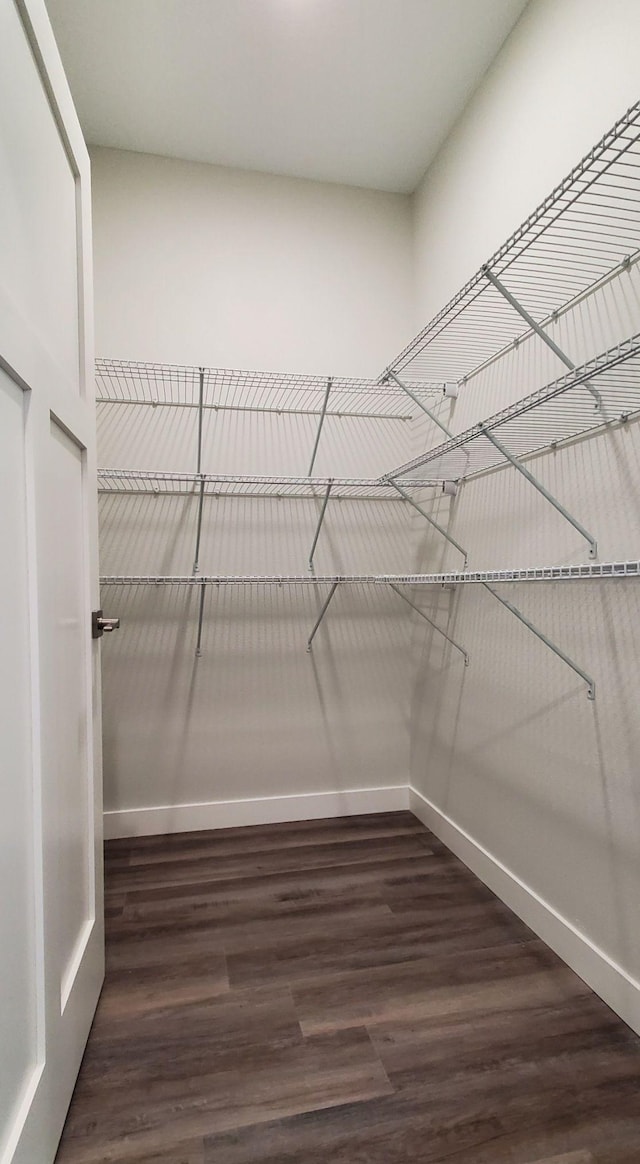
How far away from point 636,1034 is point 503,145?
2505mm

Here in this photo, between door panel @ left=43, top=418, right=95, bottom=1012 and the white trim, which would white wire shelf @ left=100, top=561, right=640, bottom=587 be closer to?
door panel @ left=43, top=418, right=95, bottom=1012

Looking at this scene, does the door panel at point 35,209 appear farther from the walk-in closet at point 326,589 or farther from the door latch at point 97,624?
the door latch at point 97,624

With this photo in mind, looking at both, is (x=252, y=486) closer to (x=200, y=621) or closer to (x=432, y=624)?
(x=200, y=621)

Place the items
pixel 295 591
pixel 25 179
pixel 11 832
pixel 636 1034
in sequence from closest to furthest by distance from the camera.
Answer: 1. pixel 11 832
2. pixel 25 179
3. pixel 636 1034
4. pixel 295 591

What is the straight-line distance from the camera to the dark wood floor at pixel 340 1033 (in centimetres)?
106

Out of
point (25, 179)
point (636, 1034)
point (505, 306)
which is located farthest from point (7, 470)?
point (636, 1034)

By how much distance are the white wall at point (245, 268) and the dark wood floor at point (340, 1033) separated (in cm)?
203

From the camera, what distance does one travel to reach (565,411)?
4.75 feet

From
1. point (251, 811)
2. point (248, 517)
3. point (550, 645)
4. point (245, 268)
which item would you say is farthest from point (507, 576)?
point (245, 268)

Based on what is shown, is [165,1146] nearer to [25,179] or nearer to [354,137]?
[25,179]

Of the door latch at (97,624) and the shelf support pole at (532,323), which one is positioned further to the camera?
the door latch at (97,624)

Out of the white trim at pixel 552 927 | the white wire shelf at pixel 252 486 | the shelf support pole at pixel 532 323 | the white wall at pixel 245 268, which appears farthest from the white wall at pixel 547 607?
the white wire shelf at pixel 252 486

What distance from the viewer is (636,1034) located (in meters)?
1.29

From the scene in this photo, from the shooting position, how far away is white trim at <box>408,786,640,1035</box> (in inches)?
52.7
